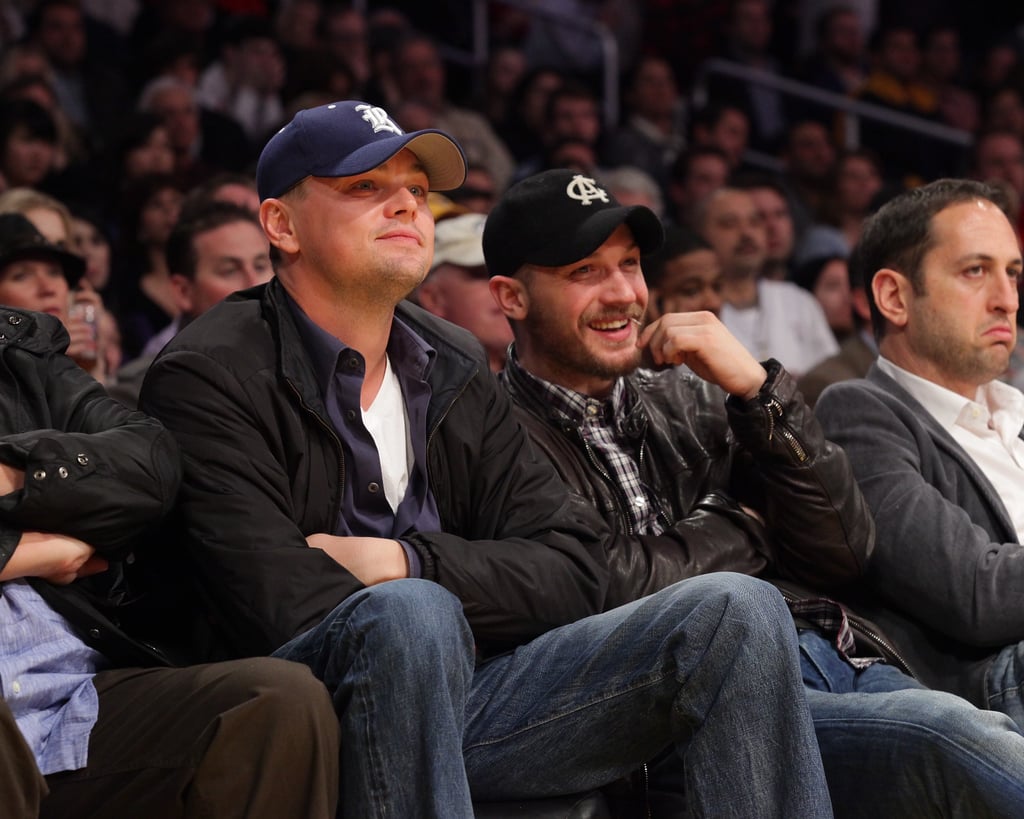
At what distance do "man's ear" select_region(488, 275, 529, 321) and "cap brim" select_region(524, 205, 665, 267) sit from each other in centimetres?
9

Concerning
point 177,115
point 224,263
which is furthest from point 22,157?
point 224,263

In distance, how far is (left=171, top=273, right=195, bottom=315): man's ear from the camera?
4.62 meters

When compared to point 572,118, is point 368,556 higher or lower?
higher

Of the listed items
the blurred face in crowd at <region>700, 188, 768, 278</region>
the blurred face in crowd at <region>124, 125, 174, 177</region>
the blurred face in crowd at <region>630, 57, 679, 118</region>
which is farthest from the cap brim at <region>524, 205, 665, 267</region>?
the blurred face in crowd at <region>630, 57, 679, 118</region>

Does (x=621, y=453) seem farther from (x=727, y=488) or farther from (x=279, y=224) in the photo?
(x=279, y=224)

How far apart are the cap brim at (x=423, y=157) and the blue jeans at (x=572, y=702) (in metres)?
0.81

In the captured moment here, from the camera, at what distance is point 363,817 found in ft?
7.91

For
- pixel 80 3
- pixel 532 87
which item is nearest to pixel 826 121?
pixel 532 87

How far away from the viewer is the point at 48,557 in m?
2.49

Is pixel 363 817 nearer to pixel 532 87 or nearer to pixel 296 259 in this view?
pixel 296 259

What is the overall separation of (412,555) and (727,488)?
40.8 inches

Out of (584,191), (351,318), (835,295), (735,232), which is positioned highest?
(584,191)

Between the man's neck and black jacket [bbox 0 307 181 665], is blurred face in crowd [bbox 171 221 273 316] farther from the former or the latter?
black jacket [bbox 0 307 181 665]

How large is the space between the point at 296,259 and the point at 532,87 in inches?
244
